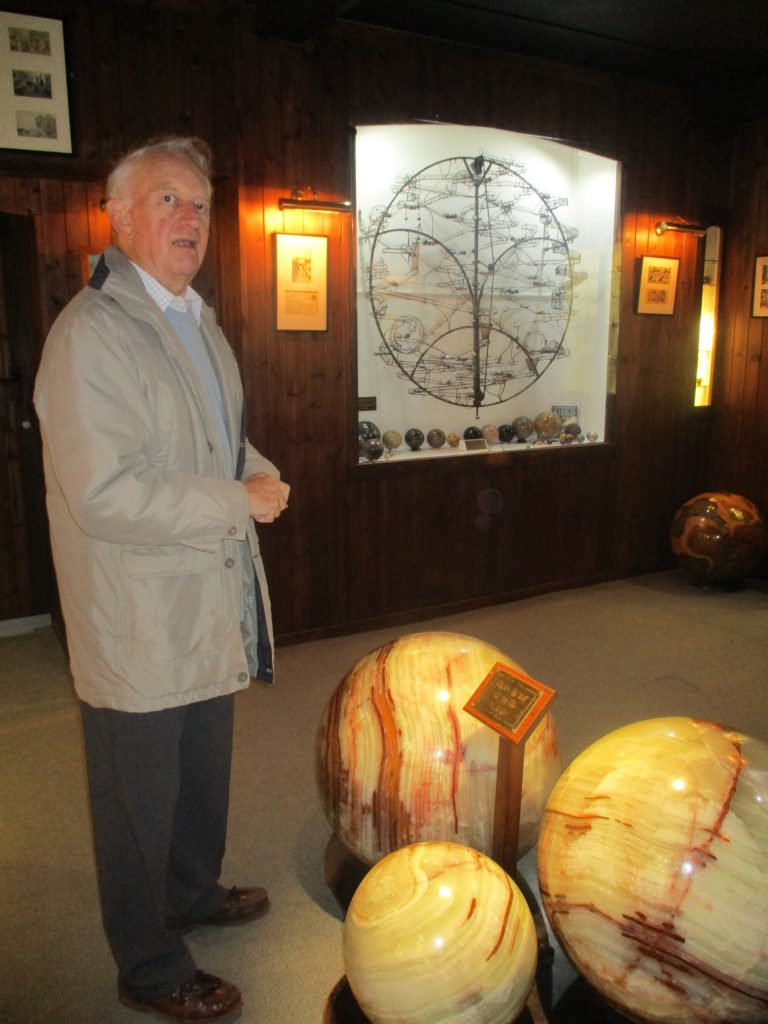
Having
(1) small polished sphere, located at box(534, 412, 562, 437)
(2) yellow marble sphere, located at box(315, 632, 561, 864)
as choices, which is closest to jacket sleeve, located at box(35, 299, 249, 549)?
(2) yellow marble sphere, located at box(315, 632, 561, 864)

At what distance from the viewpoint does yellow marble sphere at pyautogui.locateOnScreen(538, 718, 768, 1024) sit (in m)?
1.59

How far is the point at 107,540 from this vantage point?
1.71 m

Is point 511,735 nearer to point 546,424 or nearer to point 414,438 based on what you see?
point 414,438

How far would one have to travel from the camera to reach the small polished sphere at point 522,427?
5418 millimetres

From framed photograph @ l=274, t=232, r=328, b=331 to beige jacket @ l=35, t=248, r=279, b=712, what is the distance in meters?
2.56

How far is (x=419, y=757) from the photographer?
6.79 ft

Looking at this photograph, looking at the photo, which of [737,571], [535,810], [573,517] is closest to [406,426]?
[573,517]

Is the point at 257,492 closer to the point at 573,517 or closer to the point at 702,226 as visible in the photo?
the point at 573,517

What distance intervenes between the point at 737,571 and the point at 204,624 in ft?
15.4

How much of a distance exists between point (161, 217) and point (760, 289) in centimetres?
533

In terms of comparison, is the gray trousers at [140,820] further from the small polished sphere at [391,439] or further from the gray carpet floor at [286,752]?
the small polished sphere at [391,439]

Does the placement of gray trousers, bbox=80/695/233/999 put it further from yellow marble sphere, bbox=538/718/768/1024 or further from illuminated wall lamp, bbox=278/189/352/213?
illuminated wall lamp, bbox=278/189/352/213

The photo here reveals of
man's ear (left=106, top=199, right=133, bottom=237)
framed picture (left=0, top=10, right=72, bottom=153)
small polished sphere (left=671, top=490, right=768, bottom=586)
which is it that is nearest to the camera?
man's ear (left=106, top=199, right=133, bottom=237)

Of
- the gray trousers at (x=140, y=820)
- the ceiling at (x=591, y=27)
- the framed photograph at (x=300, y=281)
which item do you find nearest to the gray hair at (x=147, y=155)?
the gray trousers at (x=140, y=820)
